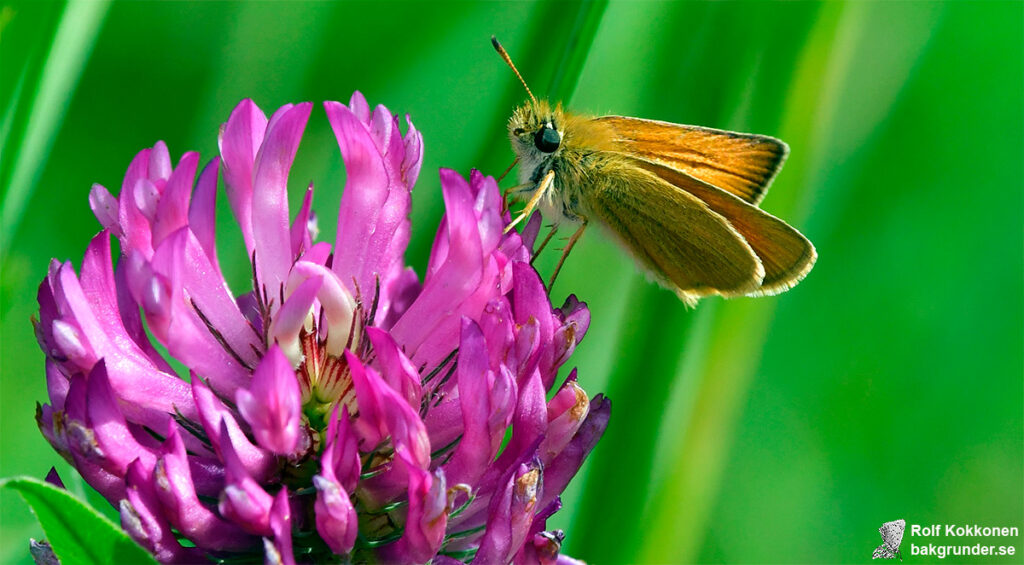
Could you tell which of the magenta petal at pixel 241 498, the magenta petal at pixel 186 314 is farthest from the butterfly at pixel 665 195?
the magenta petal at pixel 241 498

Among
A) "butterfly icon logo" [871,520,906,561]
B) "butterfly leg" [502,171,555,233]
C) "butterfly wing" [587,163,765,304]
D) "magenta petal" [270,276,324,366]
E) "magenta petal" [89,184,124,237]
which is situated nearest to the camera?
"magenta petal" [270,276,324,366]

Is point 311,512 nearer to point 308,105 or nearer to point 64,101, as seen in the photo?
point 308,105

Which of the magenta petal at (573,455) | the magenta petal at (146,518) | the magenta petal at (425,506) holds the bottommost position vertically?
the magenta petal at (146,518)

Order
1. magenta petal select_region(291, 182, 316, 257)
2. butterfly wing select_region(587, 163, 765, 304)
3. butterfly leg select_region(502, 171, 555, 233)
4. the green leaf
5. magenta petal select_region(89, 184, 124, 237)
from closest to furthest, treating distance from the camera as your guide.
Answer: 1. the green leaf
2. magenta petal select_region(89, 184, 124, 237)
3. magenta petal select_region(291, 182, 316, 257)
4. butterfly leg select_region(502, 171, 555, 233)
5. butterfly wing select_region(587, 163, 765, 304)

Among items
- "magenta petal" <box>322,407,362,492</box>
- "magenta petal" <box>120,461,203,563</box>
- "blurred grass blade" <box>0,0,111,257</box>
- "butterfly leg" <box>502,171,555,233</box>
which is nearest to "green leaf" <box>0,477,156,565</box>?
"magenta petal" <box>120,461,203,563</box>

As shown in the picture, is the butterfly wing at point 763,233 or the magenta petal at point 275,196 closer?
the magenta petal at point 275,196

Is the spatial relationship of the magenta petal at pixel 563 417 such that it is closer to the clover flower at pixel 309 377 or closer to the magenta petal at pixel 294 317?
the clover flower at pixel 309 377

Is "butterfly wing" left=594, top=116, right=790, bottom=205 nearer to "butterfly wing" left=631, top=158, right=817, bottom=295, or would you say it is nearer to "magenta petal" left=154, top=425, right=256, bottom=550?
"butterfly wing" left=631, top=158, right=817, bottom=295
